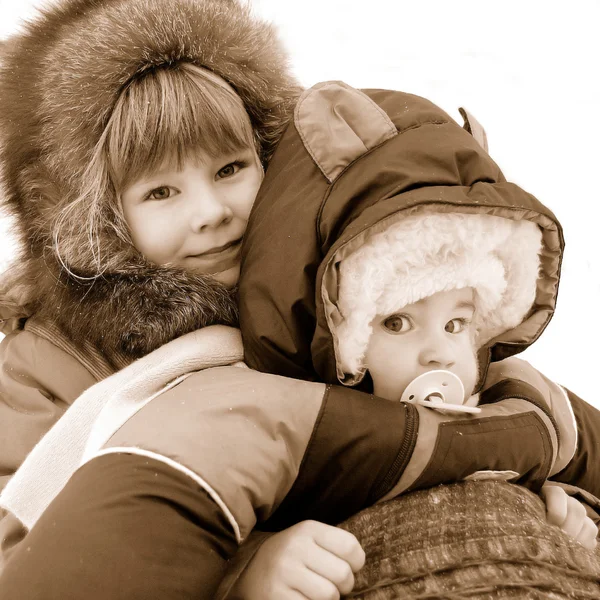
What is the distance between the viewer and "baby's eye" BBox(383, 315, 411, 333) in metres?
0.90

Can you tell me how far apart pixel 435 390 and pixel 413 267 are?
0.49ft

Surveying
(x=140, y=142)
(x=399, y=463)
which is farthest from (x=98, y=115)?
(x=399, y=463)

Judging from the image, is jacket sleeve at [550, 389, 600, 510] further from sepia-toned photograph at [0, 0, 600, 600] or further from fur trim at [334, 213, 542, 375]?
fur trim at [334, 213, 542, 375]

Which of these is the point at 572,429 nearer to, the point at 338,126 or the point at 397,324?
the point at 397,324

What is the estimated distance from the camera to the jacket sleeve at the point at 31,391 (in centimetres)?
104

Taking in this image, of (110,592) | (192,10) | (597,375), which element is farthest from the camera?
(597,375)

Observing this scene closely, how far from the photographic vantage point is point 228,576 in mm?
789

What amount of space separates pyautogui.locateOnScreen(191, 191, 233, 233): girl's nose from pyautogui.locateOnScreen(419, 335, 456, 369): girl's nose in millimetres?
343

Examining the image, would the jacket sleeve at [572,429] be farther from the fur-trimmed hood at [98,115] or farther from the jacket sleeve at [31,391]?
the jacket sleeve at [31,391]

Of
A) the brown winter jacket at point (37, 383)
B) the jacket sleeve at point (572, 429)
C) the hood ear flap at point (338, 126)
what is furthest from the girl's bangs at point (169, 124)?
the jacket sleeve at point (572, 429)

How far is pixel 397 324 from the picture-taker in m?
0.91

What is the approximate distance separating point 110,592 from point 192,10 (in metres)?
0.83

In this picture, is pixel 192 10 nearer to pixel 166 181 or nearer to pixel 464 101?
pixel 166 181

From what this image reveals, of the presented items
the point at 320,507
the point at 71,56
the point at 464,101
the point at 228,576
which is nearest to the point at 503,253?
the point at 320,507
